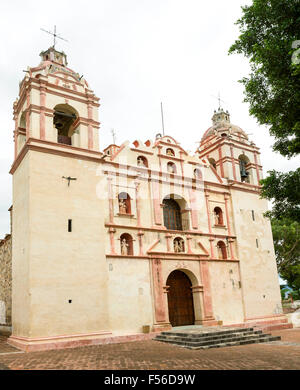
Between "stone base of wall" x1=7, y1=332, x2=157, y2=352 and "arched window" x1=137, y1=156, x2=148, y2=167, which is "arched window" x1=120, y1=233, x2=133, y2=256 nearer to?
"stone base of wall" x1=7, y1=332, x2=157, y2=352

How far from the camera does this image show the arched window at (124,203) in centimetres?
1760

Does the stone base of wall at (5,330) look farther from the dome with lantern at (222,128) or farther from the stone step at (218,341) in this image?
the dome with lantern at (222,128)

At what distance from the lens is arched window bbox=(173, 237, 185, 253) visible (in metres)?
18.5

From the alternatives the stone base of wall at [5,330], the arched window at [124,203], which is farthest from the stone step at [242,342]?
the stone base of wall at [5,330]

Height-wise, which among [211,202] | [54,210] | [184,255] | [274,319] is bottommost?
[274,319]

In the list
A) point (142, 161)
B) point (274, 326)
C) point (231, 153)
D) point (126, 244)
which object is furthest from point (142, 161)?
point (274, 326)

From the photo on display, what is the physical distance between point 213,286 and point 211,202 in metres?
4.84

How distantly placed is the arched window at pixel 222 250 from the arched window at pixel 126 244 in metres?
6.00

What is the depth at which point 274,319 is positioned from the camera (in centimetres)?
2102

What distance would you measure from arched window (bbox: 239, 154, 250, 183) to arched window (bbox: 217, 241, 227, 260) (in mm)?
5217

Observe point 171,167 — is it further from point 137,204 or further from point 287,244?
point 287,244

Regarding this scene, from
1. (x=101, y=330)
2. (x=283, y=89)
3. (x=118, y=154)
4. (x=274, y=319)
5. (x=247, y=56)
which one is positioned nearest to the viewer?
(x=283, y=89)
